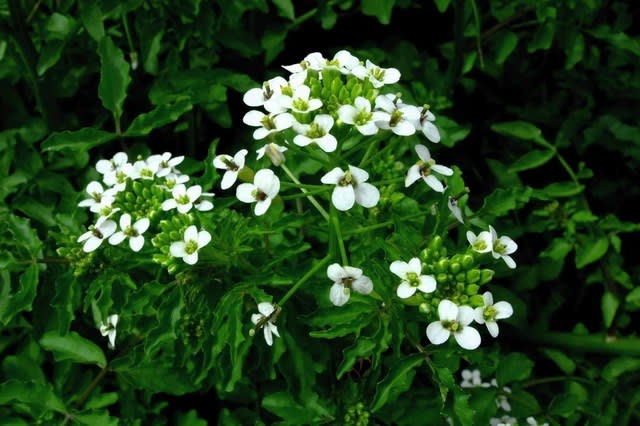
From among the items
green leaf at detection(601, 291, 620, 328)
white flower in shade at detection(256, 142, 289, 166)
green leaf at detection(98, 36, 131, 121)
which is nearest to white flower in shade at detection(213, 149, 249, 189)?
white flower in shade at detection(256, 142, 289, 166)

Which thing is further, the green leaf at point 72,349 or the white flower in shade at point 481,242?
the green leaf at point 72,349

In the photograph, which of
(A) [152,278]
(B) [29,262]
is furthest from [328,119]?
(B) [29,262]

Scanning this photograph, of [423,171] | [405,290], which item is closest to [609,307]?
[423,171]

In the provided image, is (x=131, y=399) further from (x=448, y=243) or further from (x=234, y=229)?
(x=448, y=243)

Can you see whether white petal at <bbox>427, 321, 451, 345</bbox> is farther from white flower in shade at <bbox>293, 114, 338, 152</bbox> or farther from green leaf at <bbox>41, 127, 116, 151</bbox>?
green leaf at <bbox>41, 127, 116, 151</bbox>

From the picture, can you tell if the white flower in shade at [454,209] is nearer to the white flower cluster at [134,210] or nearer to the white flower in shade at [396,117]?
the white flower in shade at [396,117]

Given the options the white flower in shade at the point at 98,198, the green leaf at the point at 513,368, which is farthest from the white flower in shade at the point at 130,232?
the green leaf at the point at 513,368

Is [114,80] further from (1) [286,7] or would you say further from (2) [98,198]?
(1) [286,7]
